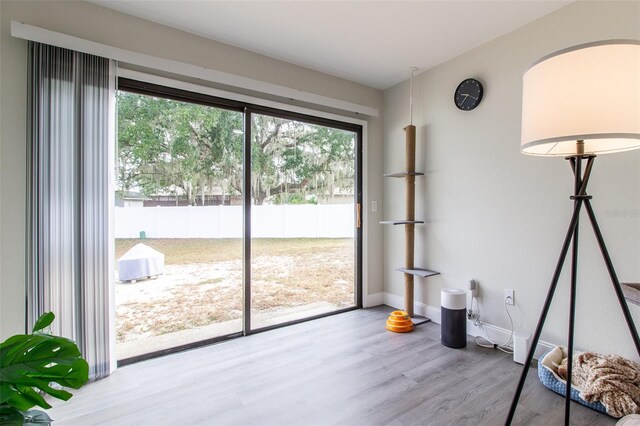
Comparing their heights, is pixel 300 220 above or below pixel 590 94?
below

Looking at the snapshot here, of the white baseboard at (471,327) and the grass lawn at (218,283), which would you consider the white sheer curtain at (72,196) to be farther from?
the white baseboard at (471,327)

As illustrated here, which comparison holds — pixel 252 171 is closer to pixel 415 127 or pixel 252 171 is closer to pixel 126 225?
pixel 126 225

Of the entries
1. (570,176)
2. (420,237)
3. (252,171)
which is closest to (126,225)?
(252,171)

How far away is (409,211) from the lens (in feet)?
10.2

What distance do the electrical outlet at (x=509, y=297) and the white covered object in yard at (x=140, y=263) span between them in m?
2.79

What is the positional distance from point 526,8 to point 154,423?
11.4ft

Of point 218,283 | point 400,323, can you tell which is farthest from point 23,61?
point 400,323

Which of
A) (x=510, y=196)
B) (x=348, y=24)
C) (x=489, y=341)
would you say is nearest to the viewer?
(x=348, y=24)

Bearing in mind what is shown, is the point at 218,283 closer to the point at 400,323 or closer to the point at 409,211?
the point at 400,323

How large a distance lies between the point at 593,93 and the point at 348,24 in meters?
1.72

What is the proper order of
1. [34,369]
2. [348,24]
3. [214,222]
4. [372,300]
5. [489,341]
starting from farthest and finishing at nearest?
[372,300] → [214,222] → [489,341] → [348,24] → [34,369]

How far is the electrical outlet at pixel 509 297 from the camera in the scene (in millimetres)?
2434

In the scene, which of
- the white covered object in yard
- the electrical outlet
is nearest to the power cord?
the electrical outlet

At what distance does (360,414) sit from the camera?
1.68m
